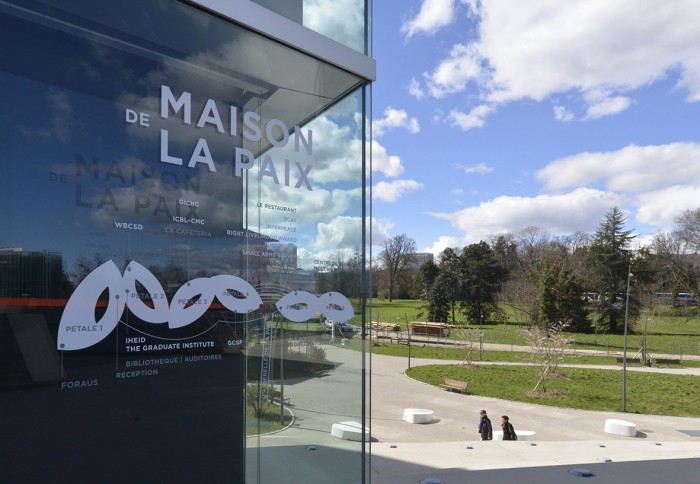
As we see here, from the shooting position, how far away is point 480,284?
183 ft

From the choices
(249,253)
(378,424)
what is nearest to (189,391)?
(249,253)

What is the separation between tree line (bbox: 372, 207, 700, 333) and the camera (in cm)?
4597

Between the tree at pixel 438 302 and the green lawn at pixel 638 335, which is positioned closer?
the green lawn at pixel 638 335

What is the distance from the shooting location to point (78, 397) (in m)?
3.46

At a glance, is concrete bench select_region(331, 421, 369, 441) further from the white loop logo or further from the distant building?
the distant building

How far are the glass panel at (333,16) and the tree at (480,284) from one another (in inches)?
2045

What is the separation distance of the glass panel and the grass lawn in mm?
16951

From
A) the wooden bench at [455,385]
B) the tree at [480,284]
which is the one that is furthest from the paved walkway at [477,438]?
the tree at [480,284]

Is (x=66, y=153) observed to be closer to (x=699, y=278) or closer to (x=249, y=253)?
(x=249, y=253)

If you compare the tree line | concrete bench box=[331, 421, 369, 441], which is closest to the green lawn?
the tree line

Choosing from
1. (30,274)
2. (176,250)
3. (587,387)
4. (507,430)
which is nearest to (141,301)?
(176,250)

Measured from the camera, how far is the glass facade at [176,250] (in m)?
3.37

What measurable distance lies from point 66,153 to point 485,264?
55763 millimetres

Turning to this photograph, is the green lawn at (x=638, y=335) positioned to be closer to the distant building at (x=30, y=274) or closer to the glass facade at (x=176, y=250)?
the glass facade at (x=176, y=250)
